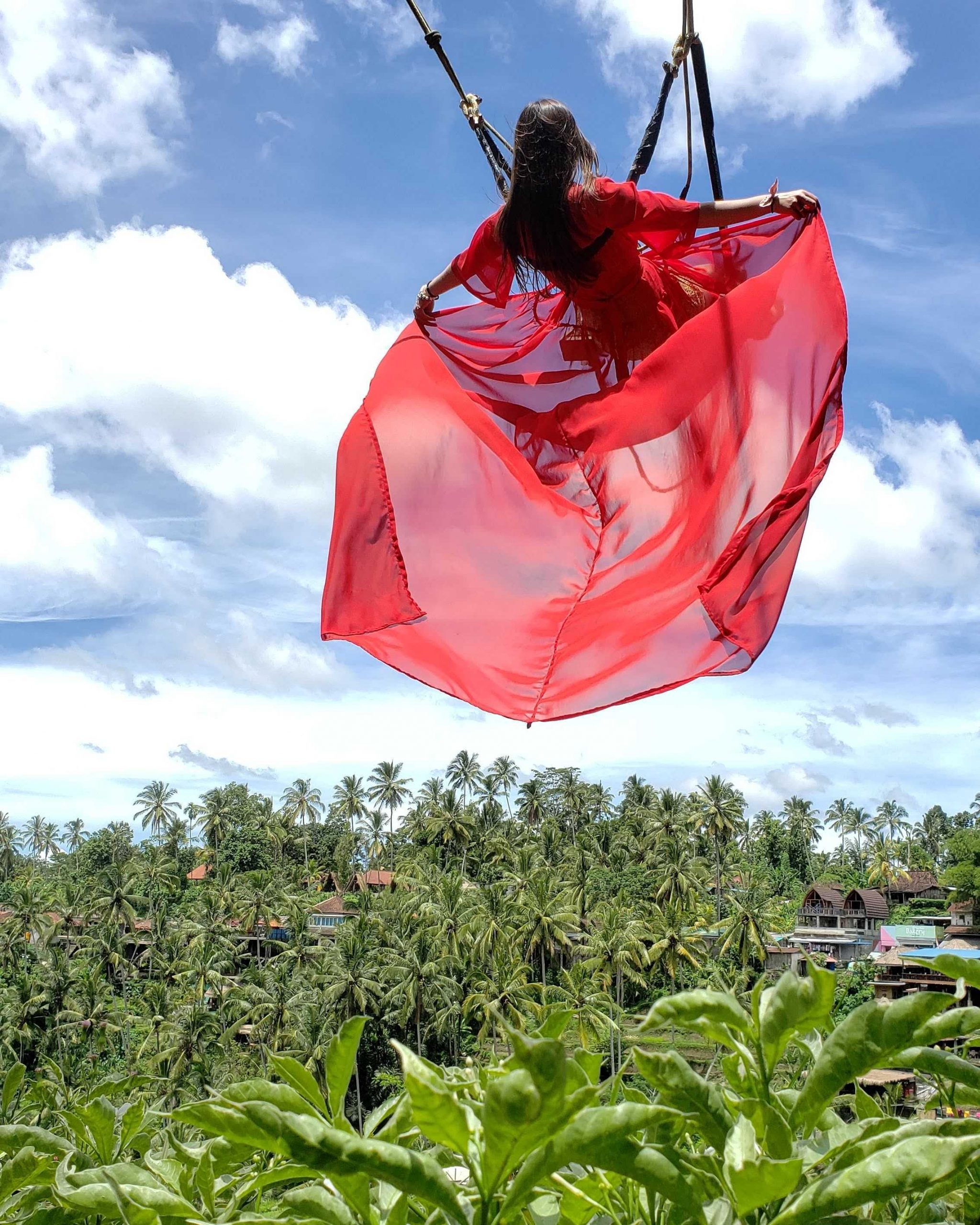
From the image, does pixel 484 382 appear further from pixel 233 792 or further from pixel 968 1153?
pixel 233 792

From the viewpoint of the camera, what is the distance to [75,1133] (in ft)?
4.53

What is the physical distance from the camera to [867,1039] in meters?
0.88

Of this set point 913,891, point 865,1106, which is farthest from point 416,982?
point 913,891

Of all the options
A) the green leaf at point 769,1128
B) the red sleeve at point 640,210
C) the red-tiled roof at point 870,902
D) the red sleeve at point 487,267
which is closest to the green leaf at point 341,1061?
the green leaf at point 769,1128

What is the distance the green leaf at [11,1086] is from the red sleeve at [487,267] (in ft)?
6.89

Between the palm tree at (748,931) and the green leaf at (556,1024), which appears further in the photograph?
the palm tree at (748,931)

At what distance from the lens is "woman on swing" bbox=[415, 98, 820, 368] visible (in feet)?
7.93

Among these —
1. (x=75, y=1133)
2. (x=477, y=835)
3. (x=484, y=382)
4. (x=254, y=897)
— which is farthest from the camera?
(x=477, y=835)

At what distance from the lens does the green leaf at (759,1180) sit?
78 cm

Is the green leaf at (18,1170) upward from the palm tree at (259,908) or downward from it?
upward

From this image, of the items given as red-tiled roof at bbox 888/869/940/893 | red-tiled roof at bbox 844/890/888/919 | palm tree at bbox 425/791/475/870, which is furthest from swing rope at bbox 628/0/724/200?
red-tiled roof at bbox 888/869/940/893

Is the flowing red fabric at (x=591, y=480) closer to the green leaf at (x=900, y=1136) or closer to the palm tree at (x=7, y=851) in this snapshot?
the green leaf at (x=900, y=1136)

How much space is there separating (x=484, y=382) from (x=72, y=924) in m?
39.3

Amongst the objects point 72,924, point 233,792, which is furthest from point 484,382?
point 233,792
